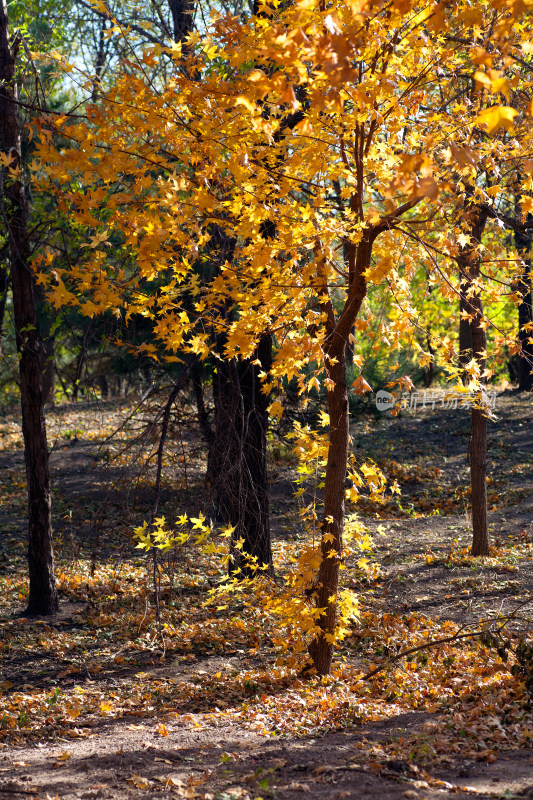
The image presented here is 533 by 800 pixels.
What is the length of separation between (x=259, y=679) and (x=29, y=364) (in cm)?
418

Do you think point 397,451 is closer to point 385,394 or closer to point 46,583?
point 385,394

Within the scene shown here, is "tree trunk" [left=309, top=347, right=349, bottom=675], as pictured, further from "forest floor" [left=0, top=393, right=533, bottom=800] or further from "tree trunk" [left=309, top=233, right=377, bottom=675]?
"forest floor" [left=0, top=393, right=533, bottom=800]

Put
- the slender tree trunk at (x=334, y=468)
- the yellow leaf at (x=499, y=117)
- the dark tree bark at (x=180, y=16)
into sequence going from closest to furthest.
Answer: the yellow leaf at (x=499, y=117) < the slender tree trunk at (x=334, y=468) < the dark tree bark at (x=180, y=16)

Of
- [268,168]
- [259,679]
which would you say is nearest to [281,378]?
[268,168]

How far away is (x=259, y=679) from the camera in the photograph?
20.6ft

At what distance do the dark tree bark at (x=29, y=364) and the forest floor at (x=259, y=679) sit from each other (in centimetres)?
39

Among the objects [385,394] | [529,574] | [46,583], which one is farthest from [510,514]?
[46,583]

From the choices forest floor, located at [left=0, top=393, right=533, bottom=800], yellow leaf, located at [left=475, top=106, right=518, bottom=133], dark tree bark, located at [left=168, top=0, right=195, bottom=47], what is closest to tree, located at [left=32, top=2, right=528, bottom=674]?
forest floor, located at [left=0, top=393, right=533, bottom=800]

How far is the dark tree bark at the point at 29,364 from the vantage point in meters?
7.88

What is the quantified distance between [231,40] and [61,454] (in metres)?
11.8

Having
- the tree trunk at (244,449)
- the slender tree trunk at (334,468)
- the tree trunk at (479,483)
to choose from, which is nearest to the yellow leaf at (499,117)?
the slender tree trunk at (334,468)

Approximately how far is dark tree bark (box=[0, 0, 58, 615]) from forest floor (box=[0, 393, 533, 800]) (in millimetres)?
393

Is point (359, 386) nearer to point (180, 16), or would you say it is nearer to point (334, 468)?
point (334, 468)

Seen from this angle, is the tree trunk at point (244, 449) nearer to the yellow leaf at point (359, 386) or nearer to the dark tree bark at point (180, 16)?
the yellow leaf at point (359, 386)
